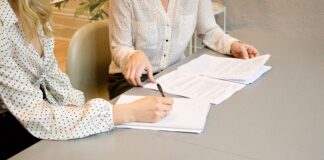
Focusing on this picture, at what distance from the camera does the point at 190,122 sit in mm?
1078

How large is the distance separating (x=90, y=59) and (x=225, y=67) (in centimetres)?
53

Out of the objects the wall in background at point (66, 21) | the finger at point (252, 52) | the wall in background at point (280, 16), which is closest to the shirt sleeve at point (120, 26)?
the finger at point (252, 52)

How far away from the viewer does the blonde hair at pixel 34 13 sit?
3.62 feet

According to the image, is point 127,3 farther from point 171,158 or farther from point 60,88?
point 171,158

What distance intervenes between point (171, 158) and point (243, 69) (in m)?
0.62

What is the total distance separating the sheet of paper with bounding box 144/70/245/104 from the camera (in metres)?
1.26

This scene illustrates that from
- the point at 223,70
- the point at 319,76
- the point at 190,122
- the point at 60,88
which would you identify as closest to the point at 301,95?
the point at 319,76

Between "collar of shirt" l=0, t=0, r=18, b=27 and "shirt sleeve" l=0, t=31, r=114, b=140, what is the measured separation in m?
0.03

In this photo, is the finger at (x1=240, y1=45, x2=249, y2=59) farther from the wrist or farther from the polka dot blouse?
the polka dot blouse

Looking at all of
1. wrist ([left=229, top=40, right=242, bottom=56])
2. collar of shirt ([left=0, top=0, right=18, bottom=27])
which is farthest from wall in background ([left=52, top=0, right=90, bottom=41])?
collar of shirt ([left=0, top=0, right=18, bottom=27])

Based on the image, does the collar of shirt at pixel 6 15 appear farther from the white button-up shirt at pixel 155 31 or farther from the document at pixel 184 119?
the white button-up shirt at pixel 155 31

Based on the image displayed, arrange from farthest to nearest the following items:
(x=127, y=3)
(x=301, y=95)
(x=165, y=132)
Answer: (x=127, y=3), (x=301, y=95), (x=165, y=132)

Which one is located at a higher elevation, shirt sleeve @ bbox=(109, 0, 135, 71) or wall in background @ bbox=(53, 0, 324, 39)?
shirt sleeve @ bbox=(109, 0, 135, 71)

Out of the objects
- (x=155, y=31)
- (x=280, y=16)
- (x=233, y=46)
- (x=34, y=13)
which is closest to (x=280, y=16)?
(x=280, y=16)
